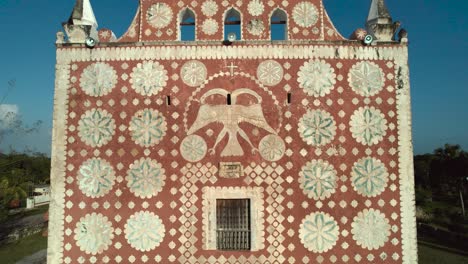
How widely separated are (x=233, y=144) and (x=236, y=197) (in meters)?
1.33

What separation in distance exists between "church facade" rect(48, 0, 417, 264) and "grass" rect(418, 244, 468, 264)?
1380 cm

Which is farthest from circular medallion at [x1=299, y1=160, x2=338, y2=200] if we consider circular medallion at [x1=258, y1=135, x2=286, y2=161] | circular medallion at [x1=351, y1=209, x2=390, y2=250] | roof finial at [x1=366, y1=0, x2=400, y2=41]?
roof finial at [x1=366, y1=0, x2=400, y2=41]

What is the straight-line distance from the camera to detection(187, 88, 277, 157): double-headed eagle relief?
32.0 ft

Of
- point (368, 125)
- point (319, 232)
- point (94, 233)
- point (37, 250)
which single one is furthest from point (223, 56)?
point (37, 250)

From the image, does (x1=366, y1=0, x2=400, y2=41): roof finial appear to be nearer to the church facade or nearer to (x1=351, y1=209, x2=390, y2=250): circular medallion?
the church facade

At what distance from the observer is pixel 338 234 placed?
9469mm

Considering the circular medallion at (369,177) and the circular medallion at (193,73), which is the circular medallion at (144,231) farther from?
the circular medallion at (369,177)

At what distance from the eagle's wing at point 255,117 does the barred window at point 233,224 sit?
75.5 inches

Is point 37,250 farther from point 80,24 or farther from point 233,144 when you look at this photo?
point 233,144

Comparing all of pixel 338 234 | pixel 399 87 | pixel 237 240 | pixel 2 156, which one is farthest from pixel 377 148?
pixel 2 156

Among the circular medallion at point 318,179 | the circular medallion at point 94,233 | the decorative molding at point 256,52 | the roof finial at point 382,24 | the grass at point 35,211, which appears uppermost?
the roof finial at point 382,24

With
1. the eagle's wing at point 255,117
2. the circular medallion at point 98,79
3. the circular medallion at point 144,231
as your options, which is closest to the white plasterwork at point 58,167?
the circular medallion at point 98,79

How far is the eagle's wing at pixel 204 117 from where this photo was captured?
9805 millimetres

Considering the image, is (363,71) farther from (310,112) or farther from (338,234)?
(338,234)
